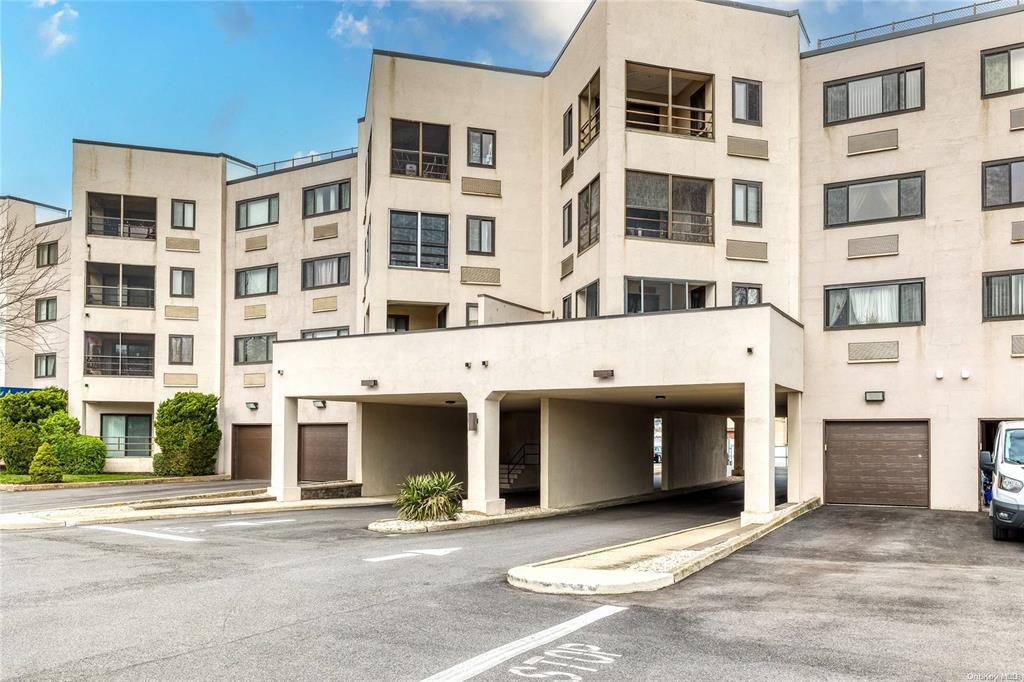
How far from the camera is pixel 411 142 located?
2658 centimetres

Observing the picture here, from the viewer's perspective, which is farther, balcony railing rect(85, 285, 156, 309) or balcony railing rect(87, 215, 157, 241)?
balcony railing rect(87, 215, 157, 241)

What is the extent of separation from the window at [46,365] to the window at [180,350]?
7345 mm

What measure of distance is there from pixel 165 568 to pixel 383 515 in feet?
30.0

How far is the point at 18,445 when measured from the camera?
35.0 meters

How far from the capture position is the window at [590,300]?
900 inches

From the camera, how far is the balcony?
122 feet

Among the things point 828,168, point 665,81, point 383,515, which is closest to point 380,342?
point 383,515

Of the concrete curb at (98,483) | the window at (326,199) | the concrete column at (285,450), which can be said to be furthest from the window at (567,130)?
the concrete curb at (98,483)

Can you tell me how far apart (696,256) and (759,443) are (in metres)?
6.85

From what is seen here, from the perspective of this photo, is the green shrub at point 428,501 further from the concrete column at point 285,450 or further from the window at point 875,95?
the window at point 875,95

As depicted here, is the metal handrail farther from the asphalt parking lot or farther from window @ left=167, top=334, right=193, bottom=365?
window @ left=167, top=334, right=193, bottom=365

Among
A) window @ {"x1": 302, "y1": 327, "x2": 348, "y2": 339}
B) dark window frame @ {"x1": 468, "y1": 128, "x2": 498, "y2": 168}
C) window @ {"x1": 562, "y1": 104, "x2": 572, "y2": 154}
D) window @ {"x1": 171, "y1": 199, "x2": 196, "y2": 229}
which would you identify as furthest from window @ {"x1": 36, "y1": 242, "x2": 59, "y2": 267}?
window @ {"x1": 562, "y1": 104, "x2": 572, "y2": 154}

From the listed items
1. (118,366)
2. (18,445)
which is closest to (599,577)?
(118,366)

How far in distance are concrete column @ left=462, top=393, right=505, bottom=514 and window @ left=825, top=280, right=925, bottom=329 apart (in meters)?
9.63
